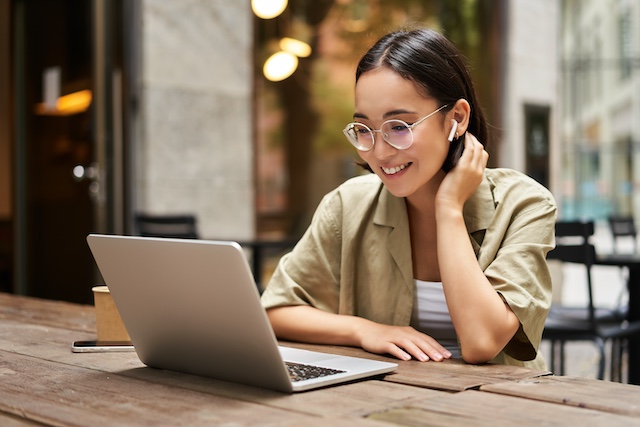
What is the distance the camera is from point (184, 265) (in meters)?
1.13

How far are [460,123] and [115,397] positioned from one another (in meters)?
0.94

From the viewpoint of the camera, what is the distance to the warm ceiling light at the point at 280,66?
6.89 metres

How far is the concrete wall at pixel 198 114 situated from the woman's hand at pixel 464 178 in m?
4.13

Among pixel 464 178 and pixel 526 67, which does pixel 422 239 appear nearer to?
pixel 464 178

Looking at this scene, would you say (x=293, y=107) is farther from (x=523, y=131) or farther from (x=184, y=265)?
(x=184, y=265)

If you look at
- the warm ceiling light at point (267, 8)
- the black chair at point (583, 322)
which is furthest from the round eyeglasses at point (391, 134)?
the warm ceiling light at point (267, 8)

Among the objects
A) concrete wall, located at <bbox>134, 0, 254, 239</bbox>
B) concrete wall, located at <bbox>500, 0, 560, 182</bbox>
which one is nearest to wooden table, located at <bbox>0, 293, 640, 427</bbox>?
concrete wall, located at <bbox>134, 0, 254, 239</bbox>

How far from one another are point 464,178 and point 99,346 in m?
0.77

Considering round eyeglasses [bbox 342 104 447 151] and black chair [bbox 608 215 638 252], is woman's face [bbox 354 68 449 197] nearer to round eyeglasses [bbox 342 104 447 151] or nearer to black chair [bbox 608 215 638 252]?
round eyeglasses [bbox 342 104 447 151]

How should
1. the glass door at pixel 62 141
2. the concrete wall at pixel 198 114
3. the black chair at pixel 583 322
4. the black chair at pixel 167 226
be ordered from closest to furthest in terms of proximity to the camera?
the black chair at pixel 583 322 → the black chair at pixel 167 226 → the glass door at pixel 62 141 → the concrete wall at pixel 198 114

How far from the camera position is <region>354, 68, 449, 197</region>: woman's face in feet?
5.29

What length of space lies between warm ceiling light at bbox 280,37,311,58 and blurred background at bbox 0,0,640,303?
0.02 metres

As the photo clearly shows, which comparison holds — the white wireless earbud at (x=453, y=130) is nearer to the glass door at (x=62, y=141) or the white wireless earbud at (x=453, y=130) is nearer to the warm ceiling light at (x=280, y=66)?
the glass door at (x=62, y=141)

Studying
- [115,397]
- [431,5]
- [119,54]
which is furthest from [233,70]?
[115,397]
